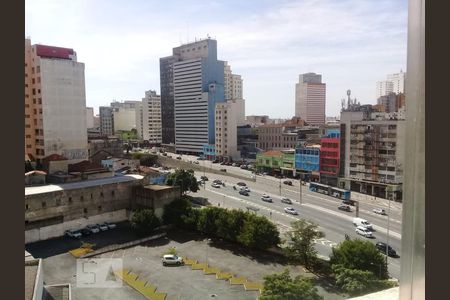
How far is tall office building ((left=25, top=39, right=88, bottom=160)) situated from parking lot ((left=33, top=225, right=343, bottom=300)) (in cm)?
478

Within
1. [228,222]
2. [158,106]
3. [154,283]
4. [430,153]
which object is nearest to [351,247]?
[228,222]

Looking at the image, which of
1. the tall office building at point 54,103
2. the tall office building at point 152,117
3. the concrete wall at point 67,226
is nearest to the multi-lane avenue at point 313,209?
the concrete wall at point 67,226

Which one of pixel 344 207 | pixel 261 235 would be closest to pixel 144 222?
pixel 261 235

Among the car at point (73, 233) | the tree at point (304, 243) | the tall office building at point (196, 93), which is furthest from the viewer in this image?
the tall office building at point (196, 93)

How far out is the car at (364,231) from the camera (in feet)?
25.4

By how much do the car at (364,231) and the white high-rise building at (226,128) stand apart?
37.8 feet

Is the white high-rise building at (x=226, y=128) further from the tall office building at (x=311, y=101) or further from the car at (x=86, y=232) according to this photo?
the tall office building at (x=311, y=101)

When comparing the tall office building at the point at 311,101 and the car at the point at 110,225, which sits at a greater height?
the tall office building at the point at 311,101

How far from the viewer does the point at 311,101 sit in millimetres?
31656

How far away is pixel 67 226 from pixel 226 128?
1204 cm

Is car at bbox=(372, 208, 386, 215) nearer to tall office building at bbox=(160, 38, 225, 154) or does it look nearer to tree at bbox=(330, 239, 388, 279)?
tree at bbox=(330, 239, 388, 279)

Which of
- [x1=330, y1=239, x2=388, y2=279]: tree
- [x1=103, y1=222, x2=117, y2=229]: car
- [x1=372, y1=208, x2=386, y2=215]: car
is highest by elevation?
[x1=330, y1=239, x2=388, y2=279]: tree

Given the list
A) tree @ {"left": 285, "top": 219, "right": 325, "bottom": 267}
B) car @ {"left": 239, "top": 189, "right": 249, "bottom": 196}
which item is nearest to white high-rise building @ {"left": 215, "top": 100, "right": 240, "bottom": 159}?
car @ {"left": 239, "top": 189, "right": 249, "bottom": 196}

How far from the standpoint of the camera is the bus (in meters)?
11.3
